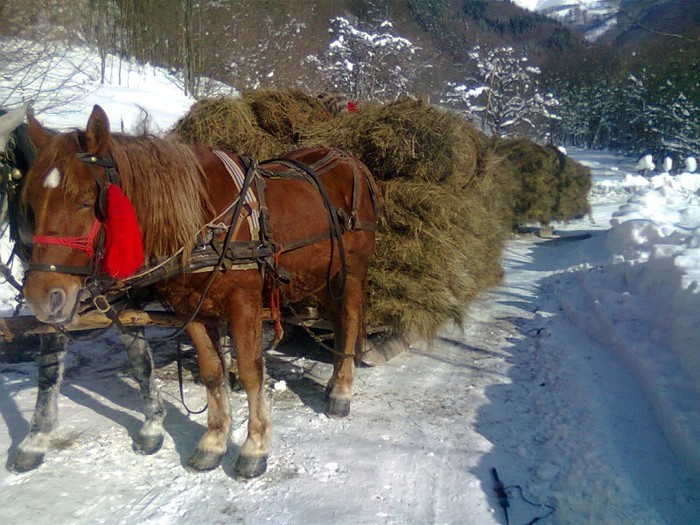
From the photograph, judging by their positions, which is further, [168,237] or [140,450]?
[140,450]

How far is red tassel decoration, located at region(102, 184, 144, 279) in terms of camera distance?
2.33 metres

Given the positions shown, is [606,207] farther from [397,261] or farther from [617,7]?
[397,261]

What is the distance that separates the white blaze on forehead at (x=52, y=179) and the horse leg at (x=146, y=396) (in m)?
1.14

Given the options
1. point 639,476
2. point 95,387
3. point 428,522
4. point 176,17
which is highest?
point 176,17

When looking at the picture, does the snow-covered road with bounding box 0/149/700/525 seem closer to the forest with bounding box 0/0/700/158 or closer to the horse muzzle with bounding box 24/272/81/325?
the horse muzzle with bounding box 24/272/81/325

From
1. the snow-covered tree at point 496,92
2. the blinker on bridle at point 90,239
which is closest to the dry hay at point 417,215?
the blinker on bridle at point 90,239

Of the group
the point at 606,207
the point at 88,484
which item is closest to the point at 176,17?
the point at 606,207

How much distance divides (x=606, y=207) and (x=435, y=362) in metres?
13.4

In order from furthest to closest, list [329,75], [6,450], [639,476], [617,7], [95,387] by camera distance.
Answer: [329,75] → [617,7] → [95,387] → [6,450] → [639,476]

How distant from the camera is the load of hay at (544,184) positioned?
1070cm

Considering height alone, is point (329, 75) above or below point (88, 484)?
above

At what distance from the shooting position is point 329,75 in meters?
18.3

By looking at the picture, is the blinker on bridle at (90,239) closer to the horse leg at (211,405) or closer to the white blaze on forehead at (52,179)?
the white blaze on forehead at (52,179)

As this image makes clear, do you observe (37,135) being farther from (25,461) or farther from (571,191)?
(571,191)
